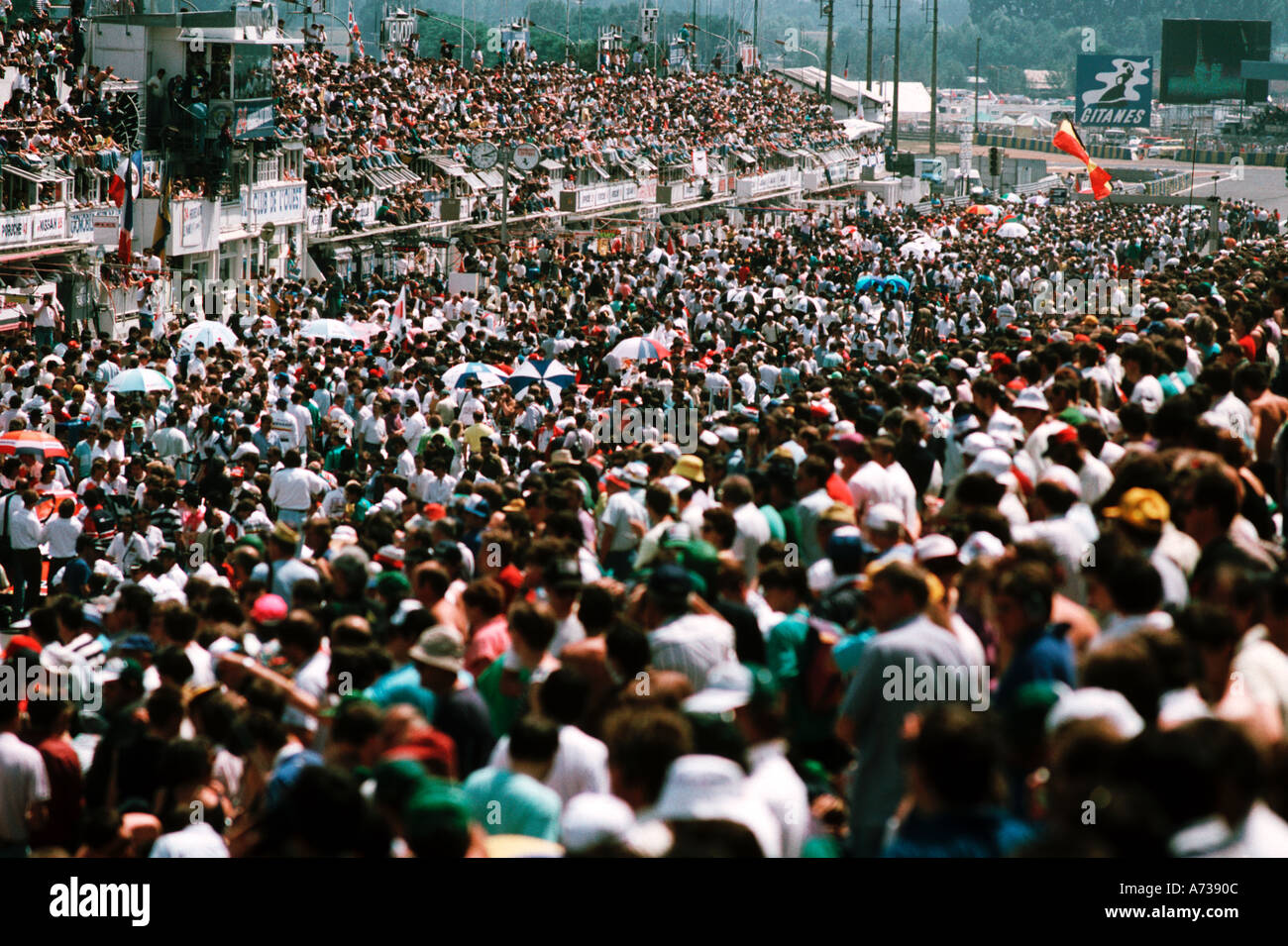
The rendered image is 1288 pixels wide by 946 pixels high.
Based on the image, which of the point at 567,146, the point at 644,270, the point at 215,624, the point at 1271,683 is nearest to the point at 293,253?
the point at 644,270

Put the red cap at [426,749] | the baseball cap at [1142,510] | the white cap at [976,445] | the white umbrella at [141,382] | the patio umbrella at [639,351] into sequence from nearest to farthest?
the red cap at [426,749], the baseball cap at [1142,510], the white cap at [976,445], the white umbrella at [141,382], the patio umbrella at [639,351]

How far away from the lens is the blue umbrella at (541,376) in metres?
18.5

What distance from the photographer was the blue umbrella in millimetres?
18531

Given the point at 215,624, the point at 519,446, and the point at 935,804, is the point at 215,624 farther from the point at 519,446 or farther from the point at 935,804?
the point at 519,446

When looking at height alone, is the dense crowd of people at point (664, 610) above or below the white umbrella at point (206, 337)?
above

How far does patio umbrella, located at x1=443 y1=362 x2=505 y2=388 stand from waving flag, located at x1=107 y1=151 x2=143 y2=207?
1209 cm

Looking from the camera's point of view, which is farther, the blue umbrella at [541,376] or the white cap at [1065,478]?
the blue umbrella at [541,376]

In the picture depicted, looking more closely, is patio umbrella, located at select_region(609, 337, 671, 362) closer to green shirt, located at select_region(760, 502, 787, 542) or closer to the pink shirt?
green shirt, located at select_region(760, 502, 787, 542)

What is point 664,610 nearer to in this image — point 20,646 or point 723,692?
point 723,692

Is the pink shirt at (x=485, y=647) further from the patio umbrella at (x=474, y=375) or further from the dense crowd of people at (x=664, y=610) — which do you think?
the patio umbrella at (x=474, y=375)

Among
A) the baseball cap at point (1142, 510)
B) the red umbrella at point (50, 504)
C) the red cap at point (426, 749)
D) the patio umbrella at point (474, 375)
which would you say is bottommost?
the red umbrella at point (50, 504)

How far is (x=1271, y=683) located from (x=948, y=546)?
1.98m

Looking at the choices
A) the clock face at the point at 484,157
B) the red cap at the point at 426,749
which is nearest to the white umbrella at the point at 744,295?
the clock face at the point at 484,157

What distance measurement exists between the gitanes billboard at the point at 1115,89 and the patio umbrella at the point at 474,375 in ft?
232
